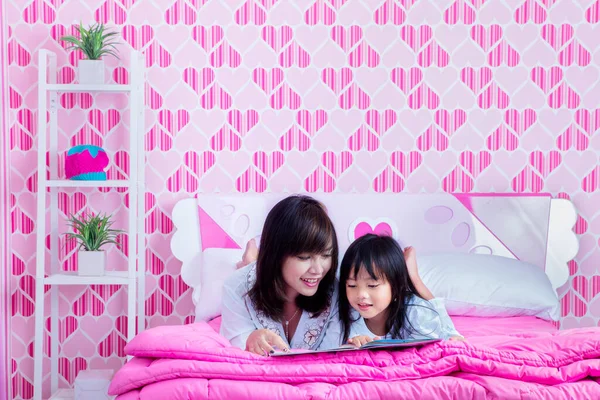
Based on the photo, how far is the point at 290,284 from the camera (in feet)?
6.94

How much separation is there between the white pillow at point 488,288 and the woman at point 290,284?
81cm

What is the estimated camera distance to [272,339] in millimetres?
1953

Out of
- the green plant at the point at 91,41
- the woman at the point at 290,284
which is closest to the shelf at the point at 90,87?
the green plant at the point at 91,41

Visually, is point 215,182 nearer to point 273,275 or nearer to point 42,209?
point 42,209

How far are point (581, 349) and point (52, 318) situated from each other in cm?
234

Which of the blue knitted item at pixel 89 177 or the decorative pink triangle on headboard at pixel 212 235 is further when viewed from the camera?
the decorative pink triangle on headboard at pixel 212 235

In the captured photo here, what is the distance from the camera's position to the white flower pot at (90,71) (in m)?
2.99

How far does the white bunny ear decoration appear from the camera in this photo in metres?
3.18

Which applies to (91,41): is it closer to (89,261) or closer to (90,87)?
(90,87)

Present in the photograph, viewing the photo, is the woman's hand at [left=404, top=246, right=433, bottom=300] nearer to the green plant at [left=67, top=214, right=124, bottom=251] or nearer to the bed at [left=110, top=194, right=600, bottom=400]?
the bed at [left=110, top=194, right=600, bottom=400]

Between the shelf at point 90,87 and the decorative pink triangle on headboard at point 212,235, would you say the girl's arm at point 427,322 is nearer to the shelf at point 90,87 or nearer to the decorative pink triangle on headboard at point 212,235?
the decorative pink triangle on headboard at point 212,235

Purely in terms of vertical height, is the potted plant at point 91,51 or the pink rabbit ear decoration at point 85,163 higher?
the potted plant at point 91,51

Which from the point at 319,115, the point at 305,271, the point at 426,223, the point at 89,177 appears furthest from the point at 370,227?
the point at 89,177

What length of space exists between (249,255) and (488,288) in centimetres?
101
